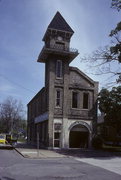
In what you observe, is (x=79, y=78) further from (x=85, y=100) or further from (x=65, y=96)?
(x=65, y=96)

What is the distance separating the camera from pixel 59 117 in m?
33.6

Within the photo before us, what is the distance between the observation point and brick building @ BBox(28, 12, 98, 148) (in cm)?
3344

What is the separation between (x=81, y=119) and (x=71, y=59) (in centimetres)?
818

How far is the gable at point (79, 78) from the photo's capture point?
1391 inches

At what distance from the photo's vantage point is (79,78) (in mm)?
35594

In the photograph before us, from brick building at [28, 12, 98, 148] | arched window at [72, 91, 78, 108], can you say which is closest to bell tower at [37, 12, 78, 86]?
brick building at [28, 12, 98, 148]

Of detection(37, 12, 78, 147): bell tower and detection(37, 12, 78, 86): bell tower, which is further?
detection(37, 12, 78, 86): bell tower

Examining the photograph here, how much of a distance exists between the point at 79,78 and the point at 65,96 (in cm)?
330

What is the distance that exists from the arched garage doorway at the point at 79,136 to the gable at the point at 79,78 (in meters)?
5.48

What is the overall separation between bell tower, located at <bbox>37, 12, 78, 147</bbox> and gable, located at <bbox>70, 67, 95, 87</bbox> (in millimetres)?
850

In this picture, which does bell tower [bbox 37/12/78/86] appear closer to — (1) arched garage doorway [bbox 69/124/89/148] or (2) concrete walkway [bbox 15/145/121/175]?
(1) arched garage doorway [bbox 69/124/89/148]

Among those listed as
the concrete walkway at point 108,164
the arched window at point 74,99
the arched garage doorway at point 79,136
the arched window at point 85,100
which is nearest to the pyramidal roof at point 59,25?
the arched window at point 74,99

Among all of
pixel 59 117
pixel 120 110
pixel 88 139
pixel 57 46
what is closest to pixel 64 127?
pixel 59 117

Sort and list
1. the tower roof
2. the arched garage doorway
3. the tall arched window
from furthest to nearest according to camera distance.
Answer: the tower roof → the tall arched window → the arched garage doorway
